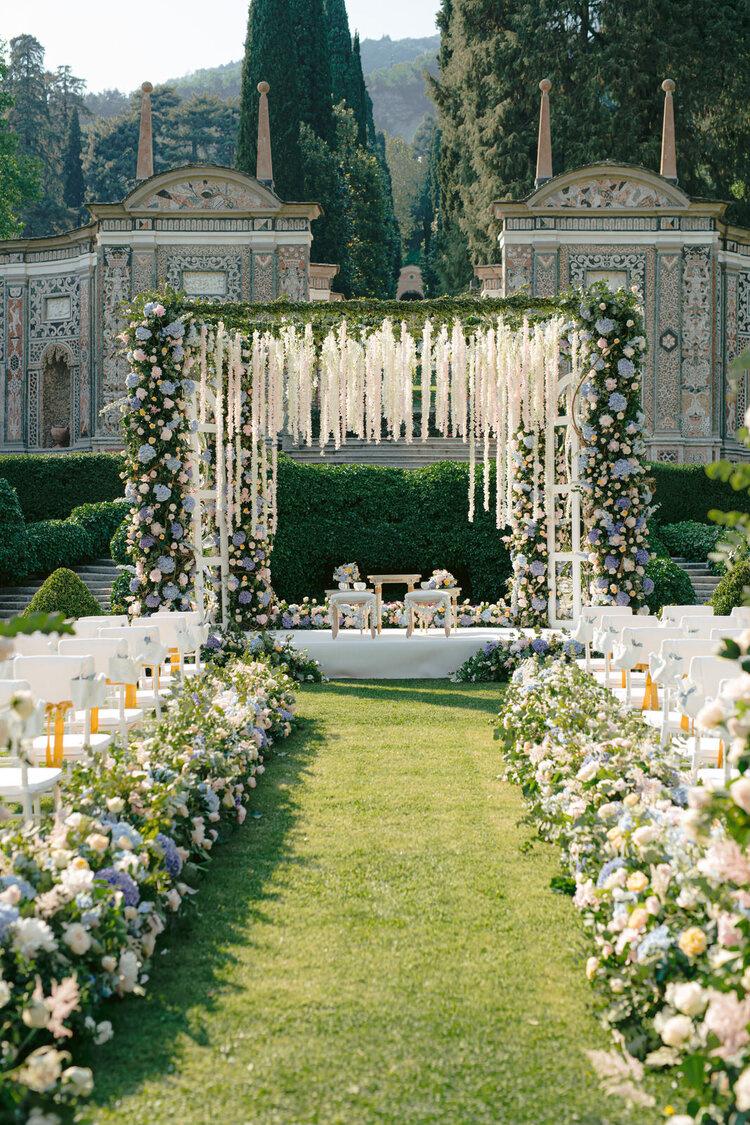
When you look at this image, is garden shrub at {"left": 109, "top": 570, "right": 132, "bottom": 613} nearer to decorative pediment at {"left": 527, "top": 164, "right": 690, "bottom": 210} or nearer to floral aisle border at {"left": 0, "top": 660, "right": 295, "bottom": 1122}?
floral aisle border at {"left": 0, "top": 660, "right": 295, "bottom": 1122}

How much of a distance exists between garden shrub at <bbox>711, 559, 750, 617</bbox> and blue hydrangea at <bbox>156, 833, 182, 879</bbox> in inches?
400

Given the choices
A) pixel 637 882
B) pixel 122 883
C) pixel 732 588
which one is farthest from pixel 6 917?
pixel 732 588

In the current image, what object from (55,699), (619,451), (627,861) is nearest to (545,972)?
(627,861)

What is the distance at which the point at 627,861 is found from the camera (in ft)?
13.0

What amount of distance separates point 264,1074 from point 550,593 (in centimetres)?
1010

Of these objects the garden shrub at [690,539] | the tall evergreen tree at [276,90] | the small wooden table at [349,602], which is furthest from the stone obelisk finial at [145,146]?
the small wooden table at [349,602]

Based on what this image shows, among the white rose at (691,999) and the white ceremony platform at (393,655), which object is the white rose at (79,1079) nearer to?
the white rose at (691,999)

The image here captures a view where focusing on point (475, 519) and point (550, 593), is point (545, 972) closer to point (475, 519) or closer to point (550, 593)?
point (550, 593)

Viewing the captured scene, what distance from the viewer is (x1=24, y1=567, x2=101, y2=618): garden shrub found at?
13641 millimetres

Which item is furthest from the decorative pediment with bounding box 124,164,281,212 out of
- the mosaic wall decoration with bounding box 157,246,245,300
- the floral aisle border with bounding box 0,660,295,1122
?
the floral aisle border with bounding box 0,660,295,1122

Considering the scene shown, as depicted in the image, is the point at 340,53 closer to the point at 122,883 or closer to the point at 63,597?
the point at 63,597

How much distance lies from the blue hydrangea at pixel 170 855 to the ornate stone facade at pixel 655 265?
72.0 ft

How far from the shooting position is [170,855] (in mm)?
4633

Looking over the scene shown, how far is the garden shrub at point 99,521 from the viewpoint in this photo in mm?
20469
